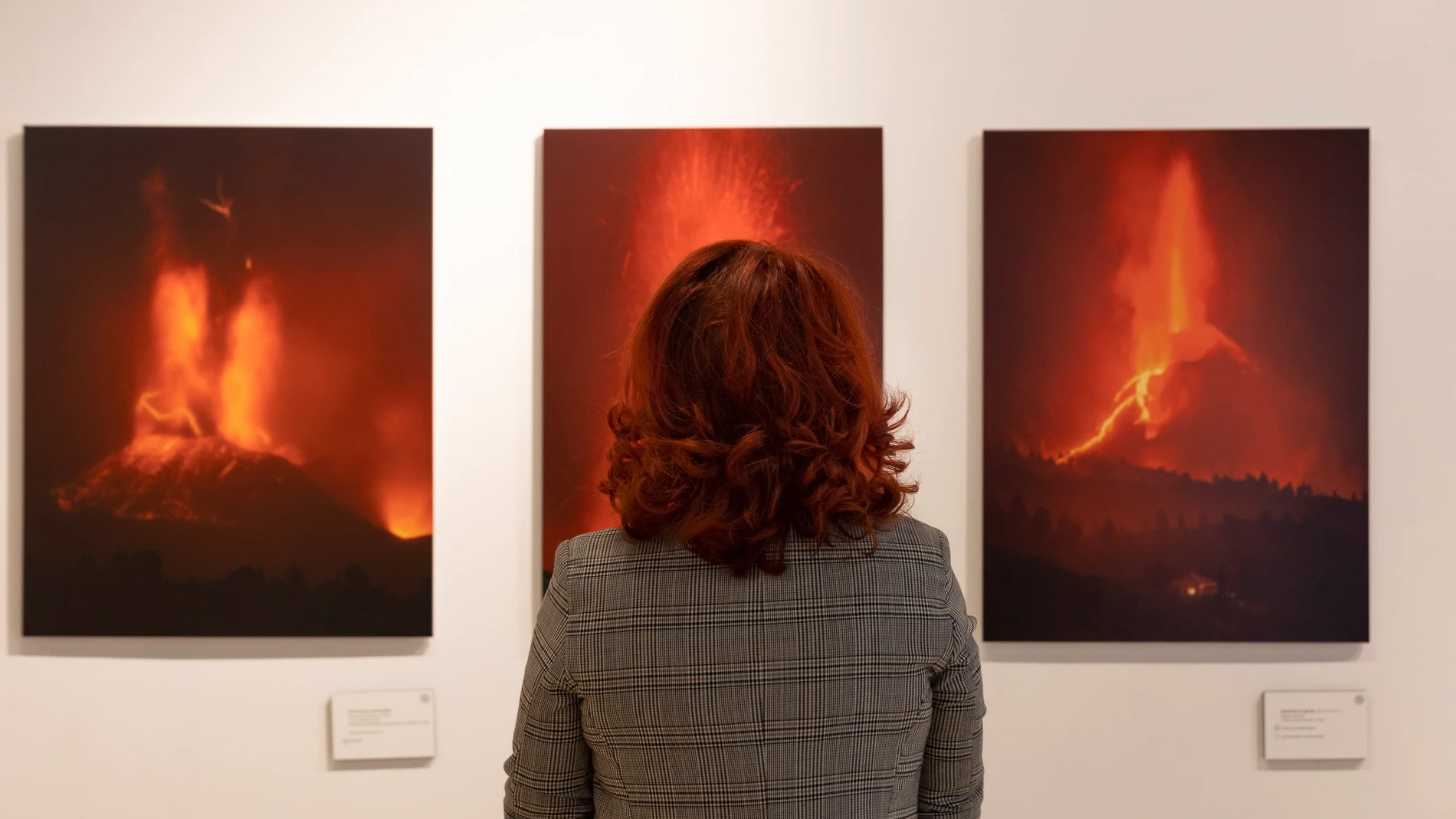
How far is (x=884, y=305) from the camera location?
5.30ft

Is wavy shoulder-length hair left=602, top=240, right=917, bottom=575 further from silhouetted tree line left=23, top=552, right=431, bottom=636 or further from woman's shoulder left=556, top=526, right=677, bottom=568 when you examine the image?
silhouetted tree line left=23, top=552, right=431, bottom=636

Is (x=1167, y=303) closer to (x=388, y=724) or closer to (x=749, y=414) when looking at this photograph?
(x=749, y=414)

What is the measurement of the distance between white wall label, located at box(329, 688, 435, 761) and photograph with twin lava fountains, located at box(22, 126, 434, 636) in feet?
0.39

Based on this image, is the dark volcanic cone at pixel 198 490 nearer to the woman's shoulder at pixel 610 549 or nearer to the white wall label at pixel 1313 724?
the woman's shoulder at pixel 610 549

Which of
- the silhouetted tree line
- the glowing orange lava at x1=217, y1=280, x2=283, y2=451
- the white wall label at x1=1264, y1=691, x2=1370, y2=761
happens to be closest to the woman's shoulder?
the silhouetted tree line

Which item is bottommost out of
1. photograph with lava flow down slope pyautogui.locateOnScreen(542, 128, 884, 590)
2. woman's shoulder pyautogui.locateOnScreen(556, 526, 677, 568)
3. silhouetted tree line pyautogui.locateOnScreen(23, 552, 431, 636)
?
silhouetted tree line pyautogui.locateOnScreen(23, 552, 431, 636)

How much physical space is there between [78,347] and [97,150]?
1.07 ft

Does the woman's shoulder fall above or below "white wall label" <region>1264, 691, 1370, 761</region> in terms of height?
above

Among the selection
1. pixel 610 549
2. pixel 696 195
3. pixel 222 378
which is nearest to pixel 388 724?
pixel 222 378

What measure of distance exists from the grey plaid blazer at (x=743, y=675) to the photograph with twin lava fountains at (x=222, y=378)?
790 millimetres

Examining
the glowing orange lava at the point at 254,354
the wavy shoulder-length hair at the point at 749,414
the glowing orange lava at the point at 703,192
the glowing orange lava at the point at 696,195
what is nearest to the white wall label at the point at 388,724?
the glowing orange lava at the point at 696,195

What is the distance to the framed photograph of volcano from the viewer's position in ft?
5.21

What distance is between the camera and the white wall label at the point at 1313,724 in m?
1.61

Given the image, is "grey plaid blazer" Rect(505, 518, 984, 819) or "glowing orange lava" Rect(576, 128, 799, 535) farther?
"glowing orange lava" Rect(576, 128, 799, 535)
